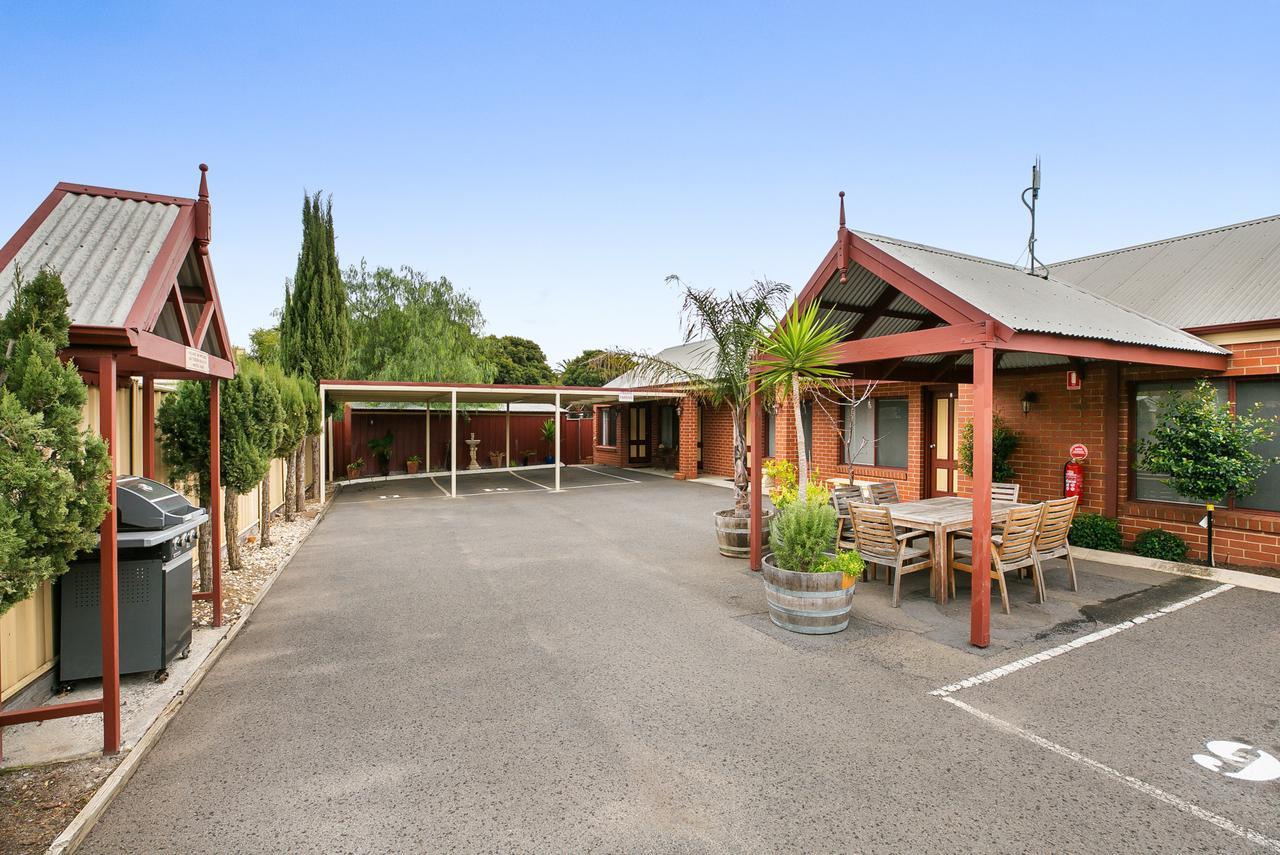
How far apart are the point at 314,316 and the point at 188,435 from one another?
40.4ft

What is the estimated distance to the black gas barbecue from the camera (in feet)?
12.1

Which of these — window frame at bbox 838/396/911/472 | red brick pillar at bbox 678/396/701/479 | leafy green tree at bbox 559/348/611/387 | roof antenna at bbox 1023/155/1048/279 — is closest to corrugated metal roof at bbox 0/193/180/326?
roof antenna at bbox 1023/155/1048/279

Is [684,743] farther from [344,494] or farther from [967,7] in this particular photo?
[344,494]

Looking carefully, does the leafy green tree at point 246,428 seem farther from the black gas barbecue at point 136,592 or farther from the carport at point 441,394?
the carport at point 441,394

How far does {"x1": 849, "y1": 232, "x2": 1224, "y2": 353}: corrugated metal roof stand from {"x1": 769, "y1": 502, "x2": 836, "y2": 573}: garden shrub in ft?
6.76

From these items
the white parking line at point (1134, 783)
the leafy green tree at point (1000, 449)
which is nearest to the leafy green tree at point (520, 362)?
the leafy green tree at point (1000, 449)

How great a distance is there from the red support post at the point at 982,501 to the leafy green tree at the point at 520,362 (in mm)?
38823

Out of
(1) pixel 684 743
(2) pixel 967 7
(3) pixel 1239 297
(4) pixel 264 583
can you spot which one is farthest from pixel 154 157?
(3) pixel 1239 297

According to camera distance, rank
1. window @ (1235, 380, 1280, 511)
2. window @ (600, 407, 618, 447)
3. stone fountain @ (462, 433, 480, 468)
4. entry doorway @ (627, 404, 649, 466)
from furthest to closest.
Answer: window @ (600, 407, 618, 447), entry doorway @ (627, 404, 649, 466), stone fountain @ (462, 433, 480, 468), window @ (1235, 380, 1280, 511)

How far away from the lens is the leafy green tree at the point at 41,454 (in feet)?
7.97

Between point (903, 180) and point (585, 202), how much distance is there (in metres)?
9.45

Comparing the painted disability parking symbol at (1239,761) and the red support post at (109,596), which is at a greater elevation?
the red support post at (109,596)

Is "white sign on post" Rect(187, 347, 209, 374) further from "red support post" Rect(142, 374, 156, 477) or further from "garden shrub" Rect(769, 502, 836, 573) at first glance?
"garden shrub" Rect(769, 502, 836, 573)

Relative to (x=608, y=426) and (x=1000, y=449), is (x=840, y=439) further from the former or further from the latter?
(x=608, y=426)
